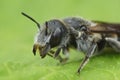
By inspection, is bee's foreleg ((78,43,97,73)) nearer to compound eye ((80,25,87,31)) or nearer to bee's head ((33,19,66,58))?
compound eye ((80,25,87,31))

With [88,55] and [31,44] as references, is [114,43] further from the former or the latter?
[31,44]

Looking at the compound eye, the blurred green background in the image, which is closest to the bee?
the compound eye

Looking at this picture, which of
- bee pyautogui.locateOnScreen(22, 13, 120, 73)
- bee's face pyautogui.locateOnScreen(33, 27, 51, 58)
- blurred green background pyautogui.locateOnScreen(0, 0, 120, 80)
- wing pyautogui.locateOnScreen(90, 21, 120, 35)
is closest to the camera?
blurred green background pyautogui.locateOnScreen(0, 0, 120, 80)

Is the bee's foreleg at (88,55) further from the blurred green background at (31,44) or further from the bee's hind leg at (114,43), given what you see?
the bee's hind leg at (114,43)

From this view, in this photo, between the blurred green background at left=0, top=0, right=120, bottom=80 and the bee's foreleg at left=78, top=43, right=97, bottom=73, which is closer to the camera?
the blurred green background at left=0, top=0, right=120, bottom=80

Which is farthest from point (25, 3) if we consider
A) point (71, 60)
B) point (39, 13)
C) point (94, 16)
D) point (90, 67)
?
point (90, 67)

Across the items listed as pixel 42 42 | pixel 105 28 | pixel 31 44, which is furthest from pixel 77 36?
pixel 31 44
